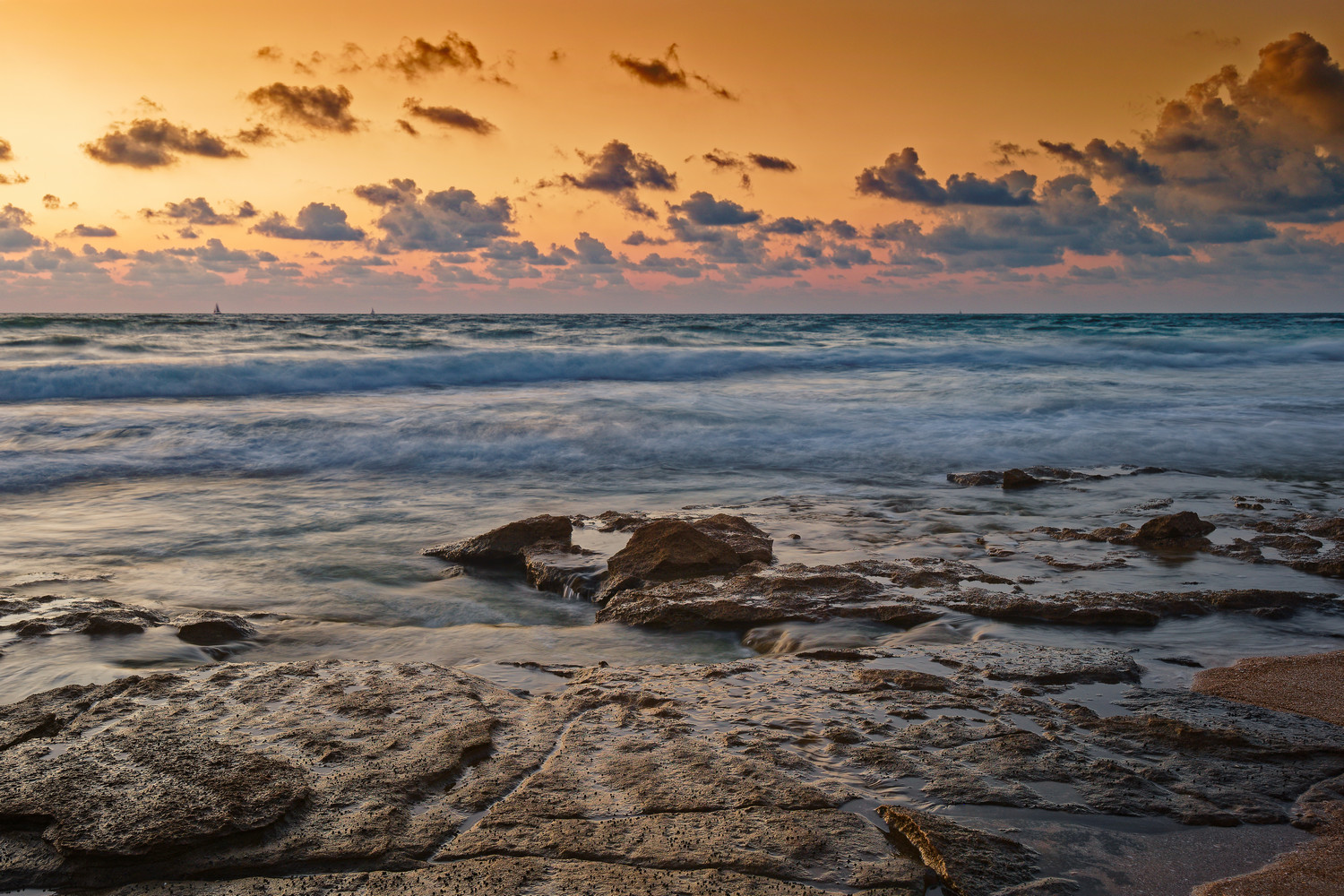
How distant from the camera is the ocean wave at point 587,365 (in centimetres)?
1563

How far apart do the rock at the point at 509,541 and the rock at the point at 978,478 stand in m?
3.96

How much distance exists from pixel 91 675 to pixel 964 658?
329cm

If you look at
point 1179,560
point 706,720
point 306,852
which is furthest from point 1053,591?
point 306,852

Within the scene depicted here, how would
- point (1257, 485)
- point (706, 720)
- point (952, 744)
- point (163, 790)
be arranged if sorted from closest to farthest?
point (163, 790)
point (952, 744)
point (706, 720)
point (1257, 485)

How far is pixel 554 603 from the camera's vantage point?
439 cm

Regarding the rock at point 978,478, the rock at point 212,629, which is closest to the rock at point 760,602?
the rock at point 212,629

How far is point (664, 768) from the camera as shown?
91.7 inches

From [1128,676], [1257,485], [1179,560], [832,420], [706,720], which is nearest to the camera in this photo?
[706,720]

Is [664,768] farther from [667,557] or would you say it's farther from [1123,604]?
[1123,604]

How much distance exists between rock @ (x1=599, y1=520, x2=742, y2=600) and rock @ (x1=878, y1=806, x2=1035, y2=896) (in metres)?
2.40

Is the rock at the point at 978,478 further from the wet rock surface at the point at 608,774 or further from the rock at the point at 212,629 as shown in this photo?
the rock at the point at 212,629

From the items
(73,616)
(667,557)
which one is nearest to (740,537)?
(667,557)

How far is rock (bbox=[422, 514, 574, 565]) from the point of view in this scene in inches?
199

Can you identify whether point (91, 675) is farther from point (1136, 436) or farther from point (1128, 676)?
point (1136, 436)
